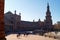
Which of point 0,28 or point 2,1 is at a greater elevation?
point 2,1

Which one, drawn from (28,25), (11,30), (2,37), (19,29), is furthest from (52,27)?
(2,37)

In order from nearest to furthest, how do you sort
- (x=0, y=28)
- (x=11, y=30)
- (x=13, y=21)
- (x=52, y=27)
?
(x=0, y=28) < (x=11, y=30) < (x=13, y=21) < (x=52, y=27)

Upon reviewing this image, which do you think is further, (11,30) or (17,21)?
(17,21)

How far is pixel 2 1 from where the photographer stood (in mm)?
4824

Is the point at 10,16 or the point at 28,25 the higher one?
the point at 10,16

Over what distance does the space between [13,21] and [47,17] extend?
64.0 feet

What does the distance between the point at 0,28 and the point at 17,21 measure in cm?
6708

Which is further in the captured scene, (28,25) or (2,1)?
(28,25)

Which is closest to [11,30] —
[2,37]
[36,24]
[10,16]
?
[10,16]

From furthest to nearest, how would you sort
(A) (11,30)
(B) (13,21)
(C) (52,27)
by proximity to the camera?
(C) (52,27) < (B) (13,21) < (A) (11,30)

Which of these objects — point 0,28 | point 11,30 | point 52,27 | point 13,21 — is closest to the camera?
point 0,28

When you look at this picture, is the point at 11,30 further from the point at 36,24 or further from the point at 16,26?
the point at 36,24

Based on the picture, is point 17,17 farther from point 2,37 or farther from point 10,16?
point 2,37

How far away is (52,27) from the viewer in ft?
256
